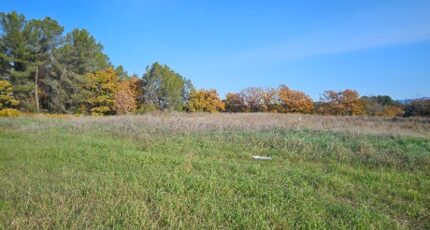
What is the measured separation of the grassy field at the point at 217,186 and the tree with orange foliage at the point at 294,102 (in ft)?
176

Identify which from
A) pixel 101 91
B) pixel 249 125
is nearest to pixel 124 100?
pixel 101 91

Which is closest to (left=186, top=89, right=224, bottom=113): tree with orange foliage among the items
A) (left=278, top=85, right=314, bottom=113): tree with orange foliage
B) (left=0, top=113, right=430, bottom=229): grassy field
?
(left=278, top=85, right=314, bottom=113): tree with orange foliage

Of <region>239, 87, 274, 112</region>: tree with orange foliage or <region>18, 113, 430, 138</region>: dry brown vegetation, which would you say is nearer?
<region>18, 113, 430, 138</region>: dry brown vegetation

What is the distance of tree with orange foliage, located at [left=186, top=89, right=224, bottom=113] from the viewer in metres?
62.5

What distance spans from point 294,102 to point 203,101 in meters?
A: 18.0

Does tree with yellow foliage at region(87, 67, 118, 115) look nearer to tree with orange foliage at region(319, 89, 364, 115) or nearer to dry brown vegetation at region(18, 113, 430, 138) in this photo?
dry brown vegetation at region(18, 113, 430, 138)

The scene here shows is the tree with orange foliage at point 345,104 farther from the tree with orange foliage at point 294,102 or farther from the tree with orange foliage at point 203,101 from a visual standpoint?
the tree with orange foliage at point 203,101

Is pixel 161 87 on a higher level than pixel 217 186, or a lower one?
higher

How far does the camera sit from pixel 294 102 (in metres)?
66.5

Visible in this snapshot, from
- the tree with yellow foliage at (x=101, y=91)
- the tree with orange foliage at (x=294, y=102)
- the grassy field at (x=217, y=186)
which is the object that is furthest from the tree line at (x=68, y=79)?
the grassy field at (x=217, y=186)

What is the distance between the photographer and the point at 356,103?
216ft

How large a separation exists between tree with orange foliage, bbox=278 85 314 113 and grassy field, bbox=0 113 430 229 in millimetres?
53723

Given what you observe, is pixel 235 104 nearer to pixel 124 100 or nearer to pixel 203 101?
pixel 203 101

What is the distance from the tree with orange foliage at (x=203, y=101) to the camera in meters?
62.5
